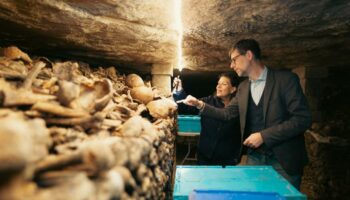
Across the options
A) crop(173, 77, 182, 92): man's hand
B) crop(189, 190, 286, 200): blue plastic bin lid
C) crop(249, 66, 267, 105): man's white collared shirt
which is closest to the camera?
crop(189, 190, 286, 200): blue plastic bin lid

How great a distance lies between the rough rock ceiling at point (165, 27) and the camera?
2551mm

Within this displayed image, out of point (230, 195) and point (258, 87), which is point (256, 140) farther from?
point (230, 195)

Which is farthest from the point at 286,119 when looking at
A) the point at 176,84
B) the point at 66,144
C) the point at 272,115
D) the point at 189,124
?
the point at 176,84

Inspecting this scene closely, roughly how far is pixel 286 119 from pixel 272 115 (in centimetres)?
18

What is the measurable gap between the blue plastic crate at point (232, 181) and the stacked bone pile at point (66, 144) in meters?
0.25

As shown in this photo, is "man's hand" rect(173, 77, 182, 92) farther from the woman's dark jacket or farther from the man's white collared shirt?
the man's white collared shirt

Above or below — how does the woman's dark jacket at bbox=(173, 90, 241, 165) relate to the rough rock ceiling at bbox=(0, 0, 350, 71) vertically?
below

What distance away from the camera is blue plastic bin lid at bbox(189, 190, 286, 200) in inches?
69.2

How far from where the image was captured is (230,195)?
5.87 feet

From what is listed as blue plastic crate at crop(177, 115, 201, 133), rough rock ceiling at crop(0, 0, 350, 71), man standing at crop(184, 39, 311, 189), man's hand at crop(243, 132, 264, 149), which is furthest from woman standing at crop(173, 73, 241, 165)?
blue plastic crate at crop(177, 115, 201, 133)

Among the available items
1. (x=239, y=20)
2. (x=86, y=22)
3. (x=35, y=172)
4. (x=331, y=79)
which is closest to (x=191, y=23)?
(x=239, y=20)

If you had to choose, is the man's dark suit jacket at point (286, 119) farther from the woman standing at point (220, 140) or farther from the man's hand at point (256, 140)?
the woman standing at point (220, 140)

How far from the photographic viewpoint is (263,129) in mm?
3332

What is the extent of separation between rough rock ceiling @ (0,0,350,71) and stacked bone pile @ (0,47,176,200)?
698 millimetres
